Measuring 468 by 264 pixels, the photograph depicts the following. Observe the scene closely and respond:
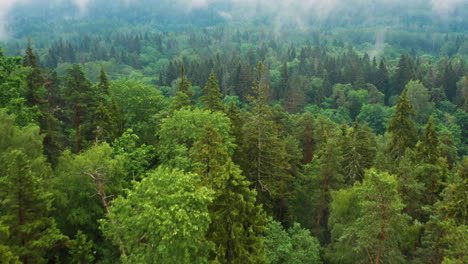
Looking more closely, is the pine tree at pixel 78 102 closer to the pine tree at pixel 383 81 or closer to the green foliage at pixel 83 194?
the green foliage at pixel 83 194

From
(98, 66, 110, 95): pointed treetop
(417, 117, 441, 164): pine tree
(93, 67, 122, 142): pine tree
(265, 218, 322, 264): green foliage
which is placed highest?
(98, 66, 110, 95): pointed treetop

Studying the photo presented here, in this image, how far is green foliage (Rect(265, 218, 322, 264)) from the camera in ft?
83.8

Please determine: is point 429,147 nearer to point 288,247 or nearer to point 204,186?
point 288,247

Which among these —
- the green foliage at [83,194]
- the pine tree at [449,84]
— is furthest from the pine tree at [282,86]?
the green foliage at [83,194]

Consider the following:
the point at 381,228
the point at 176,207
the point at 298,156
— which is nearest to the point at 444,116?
the point at 298,156

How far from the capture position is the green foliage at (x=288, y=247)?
2553 cm

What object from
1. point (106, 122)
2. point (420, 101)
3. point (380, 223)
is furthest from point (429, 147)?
point (420, 101)

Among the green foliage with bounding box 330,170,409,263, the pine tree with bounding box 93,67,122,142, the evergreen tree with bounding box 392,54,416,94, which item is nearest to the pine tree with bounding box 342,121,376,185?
the green foliage with bounding box 330,170,409,263

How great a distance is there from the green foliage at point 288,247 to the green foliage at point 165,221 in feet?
29.5

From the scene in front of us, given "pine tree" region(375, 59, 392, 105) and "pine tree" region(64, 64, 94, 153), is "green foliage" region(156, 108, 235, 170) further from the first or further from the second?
"pine tree" region(375, 59, 392, 105)

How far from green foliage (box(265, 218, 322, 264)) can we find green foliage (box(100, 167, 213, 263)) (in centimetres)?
900

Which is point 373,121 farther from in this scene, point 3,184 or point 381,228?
point 3,184

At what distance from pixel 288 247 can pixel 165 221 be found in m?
12.6

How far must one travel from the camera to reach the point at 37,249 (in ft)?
58.2
